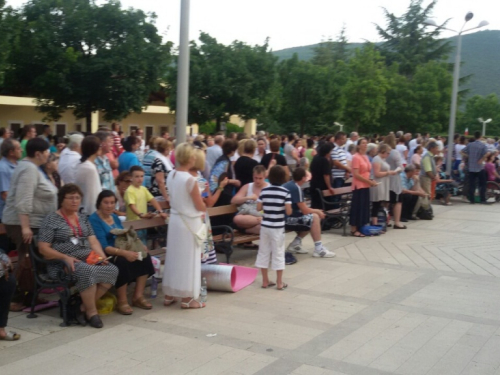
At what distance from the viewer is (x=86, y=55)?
84.0ft

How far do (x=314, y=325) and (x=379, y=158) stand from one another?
6594 millimetres

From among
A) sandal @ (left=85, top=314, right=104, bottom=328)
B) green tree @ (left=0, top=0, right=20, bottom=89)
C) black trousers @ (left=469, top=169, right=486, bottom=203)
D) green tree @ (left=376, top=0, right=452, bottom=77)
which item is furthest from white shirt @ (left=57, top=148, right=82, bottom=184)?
green tree @ (left=376, top=0, right=452, bottom=77)

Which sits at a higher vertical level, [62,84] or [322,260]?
[62,84]

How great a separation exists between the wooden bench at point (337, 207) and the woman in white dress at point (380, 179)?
1.79 feet

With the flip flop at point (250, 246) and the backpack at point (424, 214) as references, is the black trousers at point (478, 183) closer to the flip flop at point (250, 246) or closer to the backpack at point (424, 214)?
the backpack at point (424, 214)

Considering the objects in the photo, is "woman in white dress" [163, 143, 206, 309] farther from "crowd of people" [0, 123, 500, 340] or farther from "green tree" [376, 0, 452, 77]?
"green tree" [376, 0, 452, 77]

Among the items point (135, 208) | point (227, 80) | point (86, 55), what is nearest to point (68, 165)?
point (135, 208)

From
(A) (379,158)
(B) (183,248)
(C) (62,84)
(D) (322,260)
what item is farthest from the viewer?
(C) (62,84)

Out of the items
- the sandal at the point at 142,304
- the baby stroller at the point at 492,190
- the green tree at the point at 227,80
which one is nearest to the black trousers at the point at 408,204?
the baby stroller at the point at 492,190

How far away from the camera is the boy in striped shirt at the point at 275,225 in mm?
7871

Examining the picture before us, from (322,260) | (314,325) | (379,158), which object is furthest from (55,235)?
(379,158)

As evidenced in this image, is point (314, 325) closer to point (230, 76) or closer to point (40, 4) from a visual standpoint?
point (40, 4)

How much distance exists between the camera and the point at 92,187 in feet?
23.5

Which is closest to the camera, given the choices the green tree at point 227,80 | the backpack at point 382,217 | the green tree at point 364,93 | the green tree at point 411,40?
the backpack at point 382,217
